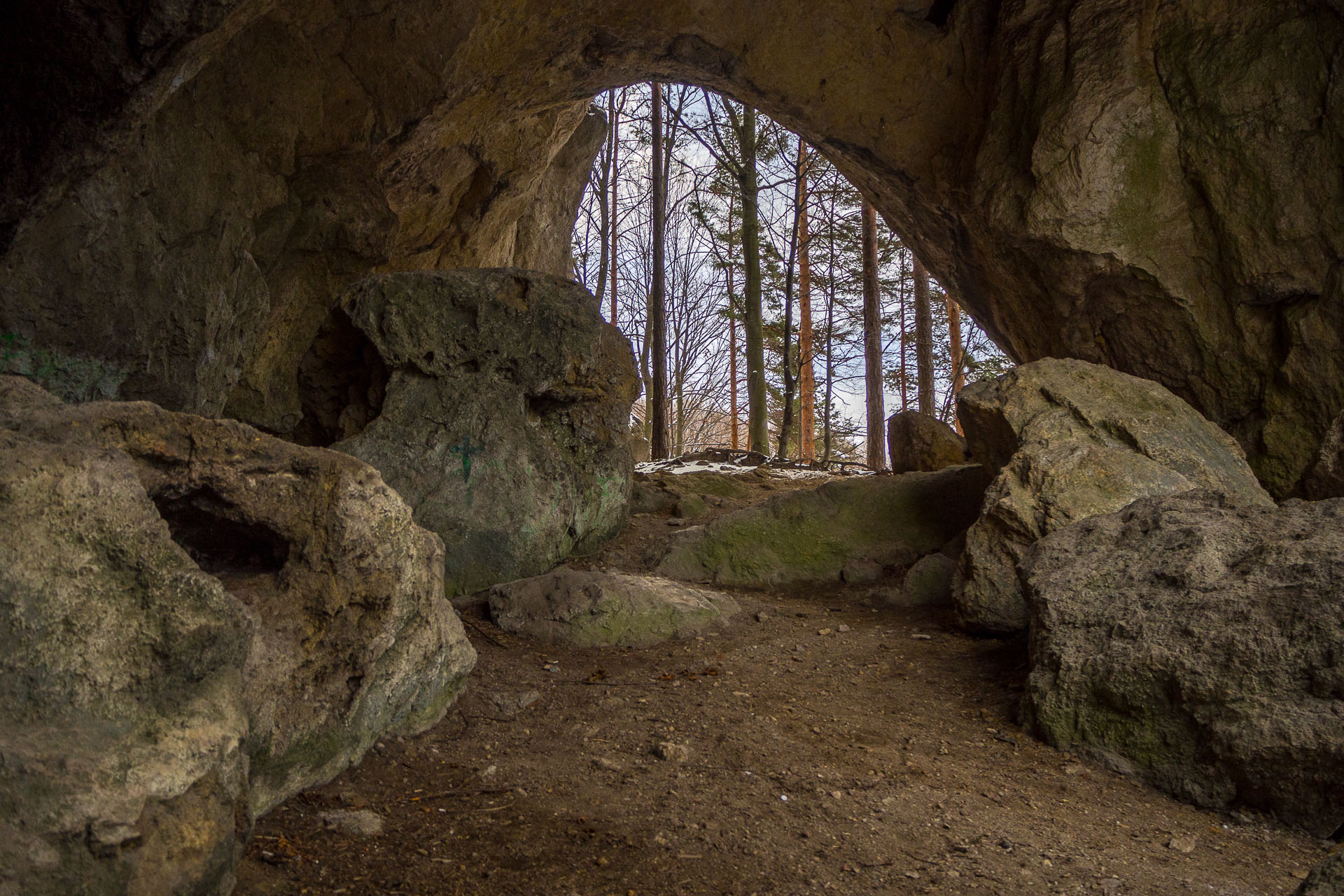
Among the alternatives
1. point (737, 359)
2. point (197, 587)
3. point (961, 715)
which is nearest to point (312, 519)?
point (197, 587)

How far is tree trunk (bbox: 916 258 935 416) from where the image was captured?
11.6 meters

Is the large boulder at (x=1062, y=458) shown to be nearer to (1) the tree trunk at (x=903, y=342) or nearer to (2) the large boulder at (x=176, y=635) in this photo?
(2) the large boulder at (x=176, y=635)

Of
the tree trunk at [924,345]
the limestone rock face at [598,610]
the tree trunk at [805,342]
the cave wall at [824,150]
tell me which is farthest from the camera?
the tree trunk at [805,342]

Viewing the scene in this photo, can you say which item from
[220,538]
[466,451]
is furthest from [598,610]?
[220,538]

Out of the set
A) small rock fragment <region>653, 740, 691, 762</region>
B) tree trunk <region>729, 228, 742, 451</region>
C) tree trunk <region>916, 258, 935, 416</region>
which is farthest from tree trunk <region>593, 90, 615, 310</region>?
small rock fragment <region>653, 740, 691, 762</region>

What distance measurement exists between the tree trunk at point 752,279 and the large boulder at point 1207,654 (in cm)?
828

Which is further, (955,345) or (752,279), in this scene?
(955,345)

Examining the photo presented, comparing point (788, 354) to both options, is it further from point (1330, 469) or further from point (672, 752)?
point (672, 752)

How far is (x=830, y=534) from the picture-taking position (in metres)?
5.66

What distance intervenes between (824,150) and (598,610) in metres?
5.12

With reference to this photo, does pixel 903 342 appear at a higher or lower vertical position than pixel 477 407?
higher

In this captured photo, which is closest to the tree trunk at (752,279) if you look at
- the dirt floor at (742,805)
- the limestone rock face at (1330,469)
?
the limestone rock face at (1330,469)

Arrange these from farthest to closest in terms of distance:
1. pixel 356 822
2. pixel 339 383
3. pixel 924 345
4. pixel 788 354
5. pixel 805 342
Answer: pixel 805 342
pixel 924 345
pixel 788 354
pixel 339 383
pixel 356 822

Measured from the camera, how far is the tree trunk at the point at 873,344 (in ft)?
38.7
